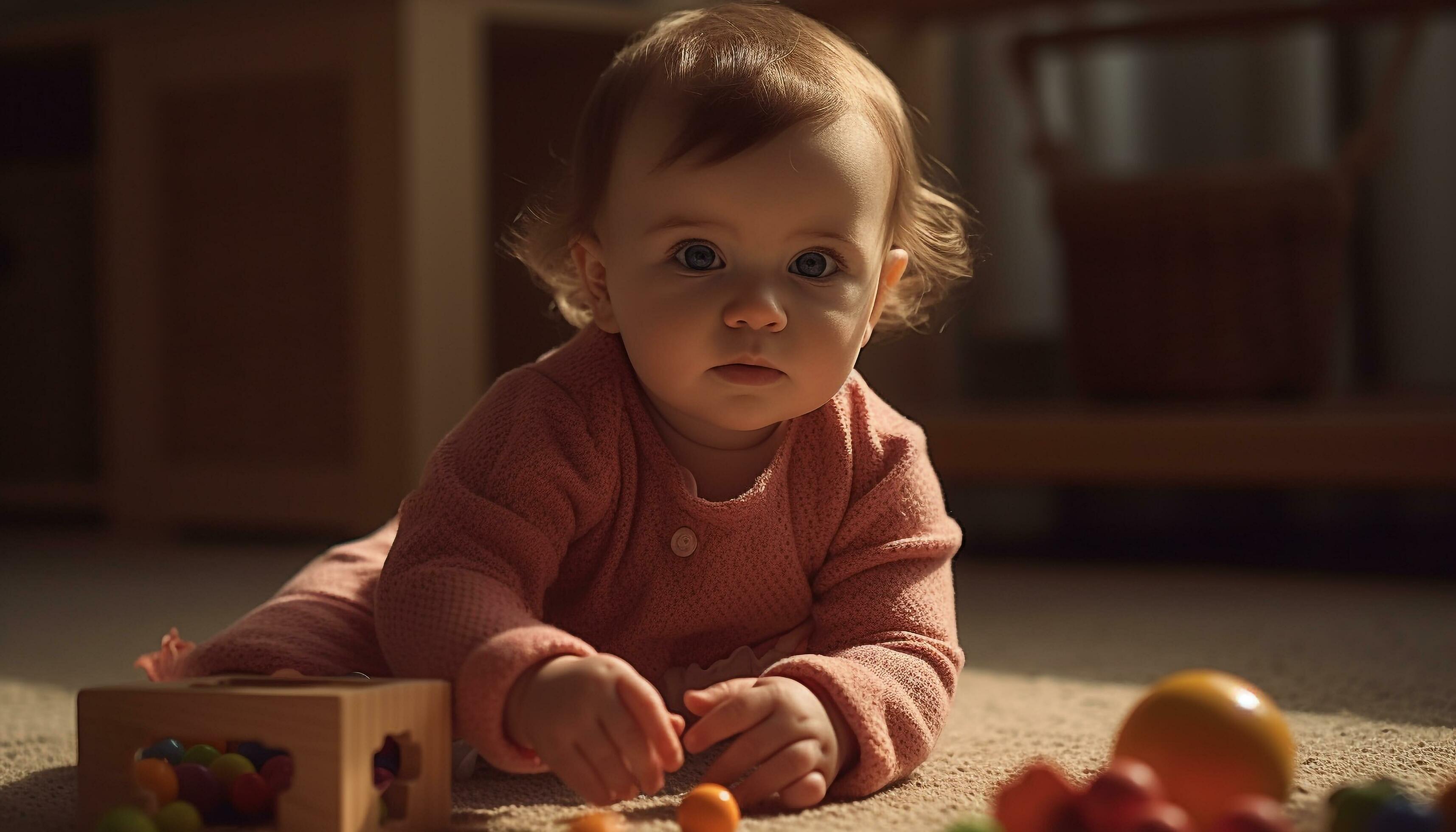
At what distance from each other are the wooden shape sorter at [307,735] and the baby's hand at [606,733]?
50 millimetres

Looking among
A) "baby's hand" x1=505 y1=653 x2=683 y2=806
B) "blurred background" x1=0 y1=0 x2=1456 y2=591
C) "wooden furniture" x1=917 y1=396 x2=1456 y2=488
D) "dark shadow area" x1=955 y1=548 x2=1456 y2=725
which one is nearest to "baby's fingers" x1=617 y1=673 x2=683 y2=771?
"baby's hand" x1=505 y1=653 x2=683 y2=806

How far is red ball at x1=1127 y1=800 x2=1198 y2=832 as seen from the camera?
1.62 feet

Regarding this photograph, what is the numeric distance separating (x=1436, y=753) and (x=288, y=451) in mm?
1405

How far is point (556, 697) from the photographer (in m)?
0.62

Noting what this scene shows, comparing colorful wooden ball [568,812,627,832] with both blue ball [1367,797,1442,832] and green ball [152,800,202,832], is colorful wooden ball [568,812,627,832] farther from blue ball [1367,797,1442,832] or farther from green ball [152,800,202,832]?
blue ball [1367,797,1442,832]

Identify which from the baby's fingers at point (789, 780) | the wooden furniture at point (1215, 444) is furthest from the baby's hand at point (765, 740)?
the wooden furniture at point (1215, 444)

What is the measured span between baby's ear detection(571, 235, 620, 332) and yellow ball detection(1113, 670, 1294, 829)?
34 centimetres

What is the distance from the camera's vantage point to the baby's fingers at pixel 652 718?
609 mm

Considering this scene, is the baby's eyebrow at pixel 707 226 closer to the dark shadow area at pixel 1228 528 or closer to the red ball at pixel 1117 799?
the red ball at pixel 1117 799

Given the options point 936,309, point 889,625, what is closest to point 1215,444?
point 936,309

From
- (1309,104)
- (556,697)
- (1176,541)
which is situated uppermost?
(1309,104)

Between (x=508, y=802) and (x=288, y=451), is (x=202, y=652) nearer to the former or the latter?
(x=508, y=802)

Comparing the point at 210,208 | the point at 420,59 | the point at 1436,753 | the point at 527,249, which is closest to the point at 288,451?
the point at 210,208

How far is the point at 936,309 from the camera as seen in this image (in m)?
2.04
